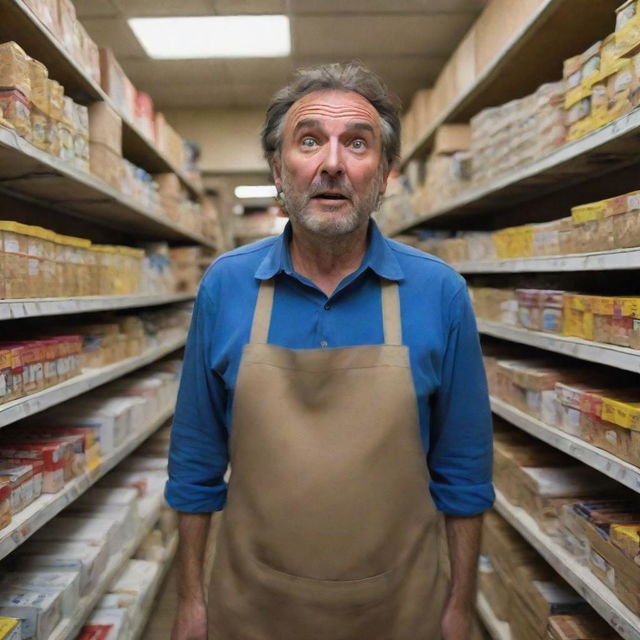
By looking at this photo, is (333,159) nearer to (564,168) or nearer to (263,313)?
(263,313)

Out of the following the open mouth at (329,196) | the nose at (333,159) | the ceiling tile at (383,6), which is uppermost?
the ceiling tile at (383,6)

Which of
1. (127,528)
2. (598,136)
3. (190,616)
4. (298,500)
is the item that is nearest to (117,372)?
(127,528)

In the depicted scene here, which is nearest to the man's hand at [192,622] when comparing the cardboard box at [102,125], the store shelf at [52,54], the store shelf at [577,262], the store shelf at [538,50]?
the store shelf at [577,262]

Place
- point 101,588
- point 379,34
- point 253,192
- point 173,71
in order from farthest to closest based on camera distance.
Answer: point 253,192 < point 173,71 < point 379,34 < point 101,588

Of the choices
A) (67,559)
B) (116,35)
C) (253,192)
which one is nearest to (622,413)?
(67,559)

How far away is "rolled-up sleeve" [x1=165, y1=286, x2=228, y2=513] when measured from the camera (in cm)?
146

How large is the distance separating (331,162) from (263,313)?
404 mm

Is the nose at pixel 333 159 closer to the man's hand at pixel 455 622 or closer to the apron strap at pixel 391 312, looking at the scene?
the apron strap at pixel 391 312

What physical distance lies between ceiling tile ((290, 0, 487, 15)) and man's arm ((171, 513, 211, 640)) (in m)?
3.29

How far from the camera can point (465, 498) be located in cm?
145

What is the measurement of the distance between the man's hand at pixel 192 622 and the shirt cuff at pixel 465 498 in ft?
2.18

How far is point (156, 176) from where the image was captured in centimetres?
421

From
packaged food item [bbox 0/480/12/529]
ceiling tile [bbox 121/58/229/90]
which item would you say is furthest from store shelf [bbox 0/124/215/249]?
ceiling tile [bbox 121/58/229/90]

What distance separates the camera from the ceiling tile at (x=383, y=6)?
3.65 meters
